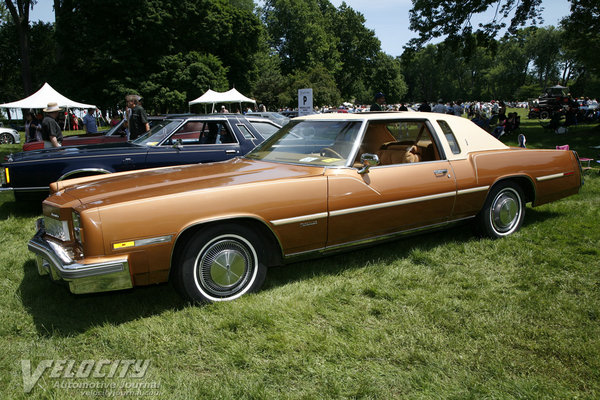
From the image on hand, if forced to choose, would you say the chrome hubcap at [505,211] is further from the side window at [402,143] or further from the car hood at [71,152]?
the car hood at [71,152]

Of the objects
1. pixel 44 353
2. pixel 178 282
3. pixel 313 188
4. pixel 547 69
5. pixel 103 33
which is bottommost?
pixel 44 353

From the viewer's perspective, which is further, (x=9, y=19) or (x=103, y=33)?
(x=9, y=19)

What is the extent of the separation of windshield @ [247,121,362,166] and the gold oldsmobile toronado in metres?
0.01

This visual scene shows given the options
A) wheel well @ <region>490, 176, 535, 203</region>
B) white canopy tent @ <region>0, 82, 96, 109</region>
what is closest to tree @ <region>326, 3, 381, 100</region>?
white canopy tent @ <region>0, 82, 96, 109</region>

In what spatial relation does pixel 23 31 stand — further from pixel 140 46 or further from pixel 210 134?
pixel 210 134

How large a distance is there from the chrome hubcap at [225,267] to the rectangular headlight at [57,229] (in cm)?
96

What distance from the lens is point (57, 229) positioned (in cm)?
317

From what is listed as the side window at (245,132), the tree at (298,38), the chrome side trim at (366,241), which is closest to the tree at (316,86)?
the tree at (298,38)

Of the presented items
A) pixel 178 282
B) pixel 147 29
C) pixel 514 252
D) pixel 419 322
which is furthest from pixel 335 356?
pixel 147 29

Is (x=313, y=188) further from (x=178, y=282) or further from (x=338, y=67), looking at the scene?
(x=338, y=67)

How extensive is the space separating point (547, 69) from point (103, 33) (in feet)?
283

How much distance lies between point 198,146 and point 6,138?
1789 centimetres

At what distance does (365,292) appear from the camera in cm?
355

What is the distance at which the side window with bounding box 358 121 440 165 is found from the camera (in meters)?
4.33
